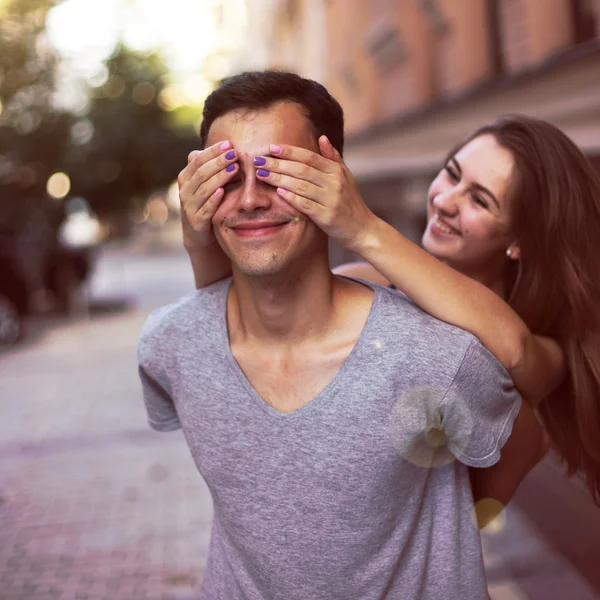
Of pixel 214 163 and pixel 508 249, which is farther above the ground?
pixel 214 163

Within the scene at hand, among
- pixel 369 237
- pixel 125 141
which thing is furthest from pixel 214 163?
pixel 125 141

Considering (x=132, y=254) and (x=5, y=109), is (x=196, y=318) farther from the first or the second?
(x=132, y=254)

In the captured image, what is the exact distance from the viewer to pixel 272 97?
1.60 metres

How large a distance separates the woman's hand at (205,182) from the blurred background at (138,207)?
0.76 ft

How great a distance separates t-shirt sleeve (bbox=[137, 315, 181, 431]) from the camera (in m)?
1.84

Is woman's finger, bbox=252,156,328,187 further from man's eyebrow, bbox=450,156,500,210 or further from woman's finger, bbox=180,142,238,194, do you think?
man's eyebrow, bbox=450,156,500,210

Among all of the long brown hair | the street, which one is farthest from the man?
the street

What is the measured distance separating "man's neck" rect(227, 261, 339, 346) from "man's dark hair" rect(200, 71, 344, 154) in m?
0.32

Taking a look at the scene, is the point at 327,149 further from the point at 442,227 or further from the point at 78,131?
the point at 78,131

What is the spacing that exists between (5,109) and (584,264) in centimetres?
1348

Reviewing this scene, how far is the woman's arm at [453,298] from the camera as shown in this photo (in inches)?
64.6

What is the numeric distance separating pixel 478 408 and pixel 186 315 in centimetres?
73

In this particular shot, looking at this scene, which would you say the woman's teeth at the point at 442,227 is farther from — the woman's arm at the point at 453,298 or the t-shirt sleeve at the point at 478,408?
the t-shirt sleeve at the point at 478,408

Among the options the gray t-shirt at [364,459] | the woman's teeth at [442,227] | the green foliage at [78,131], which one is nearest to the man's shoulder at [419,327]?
the gray t-shirt at [364,459]
